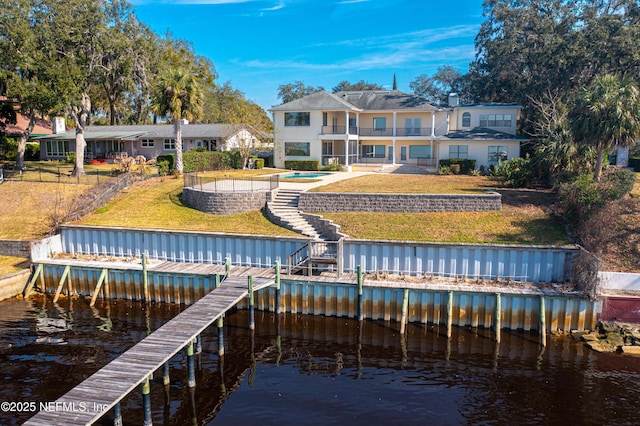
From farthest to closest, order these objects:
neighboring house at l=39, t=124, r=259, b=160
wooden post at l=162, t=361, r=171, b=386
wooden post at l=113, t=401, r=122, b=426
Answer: neighboring house at l=39, t=124, r=259, b=160
wooden post at l=162, t=361, r=171, b=386
wooden post at l=113, t=401, r=122, b=426

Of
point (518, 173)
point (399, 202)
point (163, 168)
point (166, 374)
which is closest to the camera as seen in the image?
point (166, 374)

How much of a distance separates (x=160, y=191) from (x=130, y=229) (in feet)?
32.7

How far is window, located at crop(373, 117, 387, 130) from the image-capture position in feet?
169

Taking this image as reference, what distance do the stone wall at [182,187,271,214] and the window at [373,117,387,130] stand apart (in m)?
24.9

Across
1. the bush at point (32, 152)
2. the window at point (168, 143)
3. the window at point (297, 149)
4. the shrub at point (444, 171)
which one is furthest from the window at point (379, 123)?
the bush at point (32, 152)

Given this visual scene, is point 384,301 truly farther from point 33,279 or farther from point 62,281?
point 33,279

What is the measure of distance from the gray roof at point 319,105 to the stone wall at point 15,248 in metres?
27.9

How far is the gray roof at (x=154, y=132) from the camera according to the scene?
49688 millimetres

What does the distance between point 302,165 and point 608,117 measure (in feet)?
88.0

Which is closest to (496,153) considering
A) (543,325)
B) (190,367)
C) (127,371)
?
(543,325)

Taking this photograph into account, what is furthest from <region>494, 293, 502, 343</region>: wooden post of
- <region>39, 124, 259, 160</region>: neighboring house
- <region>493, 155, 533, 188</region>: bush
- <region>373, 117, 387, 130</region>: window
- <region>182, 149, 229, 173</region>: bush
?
<region>373, 117, 387, 130</region>: window

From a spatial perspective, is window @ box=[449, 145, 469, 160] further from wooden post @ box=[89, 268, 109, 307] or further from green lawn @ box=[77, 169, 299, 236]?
wooden post @ box=[89, 268, 109, 307]

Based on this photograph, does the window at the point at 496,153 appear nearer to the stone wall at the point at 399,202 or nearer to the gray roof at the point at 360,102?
the gray roof at the point at 360,102

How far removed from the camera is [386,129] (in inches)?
2012
